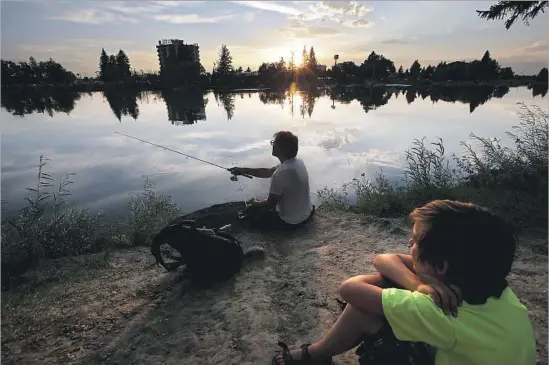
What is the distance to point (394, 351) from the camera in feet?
6.22

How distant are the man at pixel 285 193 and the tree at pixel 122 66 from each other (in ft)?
326

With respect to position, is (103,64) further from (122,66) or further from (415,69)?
(415,69)

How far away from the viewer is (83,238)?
19.7 feet

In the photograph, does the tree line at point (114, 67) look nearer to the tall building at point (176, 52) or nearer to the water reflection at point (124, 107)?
the tall building at point (176, 52)

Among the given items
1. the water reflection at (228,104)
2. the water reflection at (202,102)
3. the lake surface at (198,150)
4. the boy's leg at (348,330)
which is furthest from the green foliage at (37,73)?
the boy's leg at (348,330)

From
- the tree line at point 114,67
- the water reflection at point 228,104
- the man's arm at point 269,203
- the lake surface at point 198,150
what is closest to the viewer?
the man's arm at point 269,203

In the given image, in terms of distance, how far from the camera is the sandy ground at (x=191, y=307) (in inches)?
109

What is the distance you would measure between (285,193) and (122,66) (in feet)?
352

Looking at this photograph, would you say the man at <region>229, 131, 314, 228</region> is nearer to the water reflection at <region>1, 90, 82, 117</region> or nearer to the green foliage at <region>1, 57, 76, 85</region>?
the water reflection at <region>1, 90, 82, 117</region>

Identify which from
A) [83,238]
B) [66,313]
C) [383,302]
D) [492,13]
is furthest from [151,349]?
[492,13]

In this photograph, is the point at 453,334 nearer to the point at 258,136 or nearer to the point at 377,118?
the point at 258,136

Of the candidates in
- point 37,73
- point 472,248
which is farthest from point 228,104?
point 37,73

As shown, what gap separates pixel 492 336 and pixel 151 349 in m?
2.52

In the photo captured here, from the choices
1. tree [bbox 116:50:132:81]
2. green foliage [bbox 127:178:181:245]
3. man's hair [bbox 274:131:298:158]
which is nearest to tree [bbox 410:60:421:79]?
tree [bbox 116:50:132:81]
